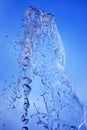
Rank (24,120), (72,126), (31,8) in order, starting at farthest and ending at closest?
(72,126)
(24,120)
(31,8)

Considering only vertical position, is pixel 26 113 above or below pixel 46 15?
below

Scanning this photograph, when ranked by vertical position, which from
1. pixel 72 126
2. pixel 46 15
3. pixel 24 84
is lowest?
pixel 72 126

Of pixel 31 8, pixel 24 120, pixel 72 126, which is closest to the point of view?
pixel 31 8

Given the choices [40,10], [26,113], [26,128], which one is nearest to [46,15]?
[40,10]

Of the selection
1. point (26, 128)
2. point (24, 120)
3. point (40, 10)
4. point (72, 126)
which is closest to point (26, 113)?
point (24, 120)

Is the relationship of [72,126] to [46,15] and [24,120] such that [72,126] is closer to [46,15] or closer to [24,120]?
[24,120]

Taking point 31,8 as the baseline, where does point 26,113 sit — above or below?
below

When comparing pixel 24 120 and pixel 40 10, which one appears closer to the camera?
pixel 40 10

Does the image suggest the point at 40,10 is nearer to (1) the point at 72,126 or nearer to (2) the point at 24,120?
(2) the point at 24,120

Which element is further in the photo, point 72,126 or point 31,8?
point 72,126
